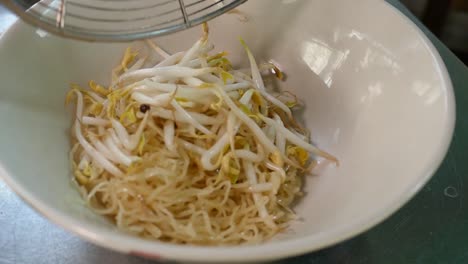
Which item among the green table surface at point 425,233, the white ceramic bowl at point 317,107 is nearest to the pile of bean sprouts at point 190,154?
the white ceramic bowl at point 317,107

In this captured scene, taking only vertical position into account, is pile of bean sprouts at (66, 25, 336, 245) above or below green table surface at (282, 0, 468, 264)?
above

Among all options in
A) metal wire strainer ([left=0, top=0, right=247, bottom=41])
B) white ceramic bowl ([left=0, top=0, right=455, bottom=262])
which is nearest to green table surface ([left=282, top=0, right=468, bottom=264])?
white ceramic bowl ([left=0, top=0, right=455, bottom=262])

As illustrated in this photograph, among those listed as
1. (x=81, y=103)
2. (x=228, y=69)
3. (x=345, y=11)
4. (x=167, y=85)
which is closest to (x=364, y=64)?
(x=345, y=11)

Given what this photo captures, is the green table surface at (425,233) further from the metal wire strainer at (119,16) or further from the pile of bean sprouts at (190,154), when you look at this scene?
the metal wire strainer at (119,16)

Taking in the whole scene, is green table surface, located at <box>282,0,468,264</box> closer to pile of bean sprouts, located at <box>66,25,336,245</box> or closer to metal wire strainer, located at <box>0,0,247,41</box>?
pile of bean sprouts, located at <box>66,25,336,245</box>

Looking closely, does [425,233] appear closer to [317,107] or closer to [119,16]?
[317,107]

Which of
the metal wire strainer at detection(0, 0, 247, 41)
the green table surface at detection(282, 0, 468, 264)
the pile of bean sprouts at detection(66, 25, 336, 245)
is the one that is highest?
the metal wire strainer at detection(0, 0, 247, 41)
